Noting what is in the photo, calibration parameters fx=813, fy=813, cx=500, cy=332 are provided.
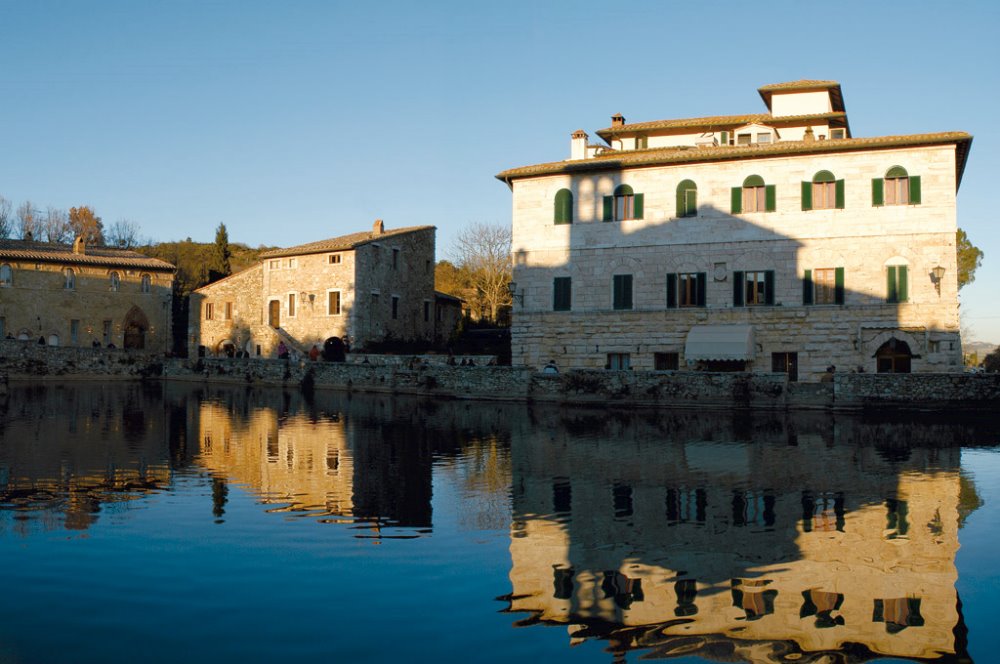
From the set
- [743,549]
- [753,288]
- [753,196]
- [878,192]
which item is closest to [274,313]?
[753,288]

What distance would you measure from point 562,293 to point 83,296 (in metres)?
32.8

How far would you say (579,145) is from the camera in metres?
36.5

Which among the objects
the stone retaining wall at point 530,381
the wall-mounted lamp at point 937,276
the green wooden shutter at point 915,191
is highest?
the green wooden shutter at point 915,191

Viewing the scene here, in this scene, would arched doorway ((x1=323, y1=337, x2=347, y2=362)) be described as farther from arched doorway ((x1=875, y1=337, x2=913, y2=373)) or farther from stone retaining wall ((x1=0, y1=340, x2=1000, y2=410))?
arched doorway ((x1=875, y1=337, x2=913, y2=373))

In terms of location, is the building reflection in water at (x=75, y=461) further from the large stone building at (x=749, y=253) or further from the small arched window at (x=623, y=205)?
the small arched window at (x=623, y=205)

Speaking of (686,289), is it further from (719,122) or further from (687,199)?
(719,122)

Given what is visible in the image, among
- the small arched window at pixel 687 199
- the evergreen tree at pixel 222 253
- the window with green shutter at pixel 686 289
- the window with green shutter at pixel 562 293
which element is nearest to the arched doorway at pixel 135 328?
the evergreen tree at pixel 222 253

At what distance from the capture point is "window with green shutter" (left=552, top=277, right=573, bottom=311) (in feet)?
108

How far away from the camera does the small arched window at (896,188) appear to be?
28.4 m

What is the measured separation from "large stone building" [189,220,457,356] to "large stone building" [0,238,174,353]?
11.7 ft

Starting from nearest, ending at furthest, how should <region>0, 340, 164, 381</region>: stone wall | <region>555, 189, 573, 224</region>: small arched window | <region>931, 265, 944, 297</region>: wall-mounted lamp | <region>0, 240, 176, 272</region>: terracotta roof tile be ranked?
<region>931, 265, 944, 297</region>: wall-mounted lamp
<region>555, 189, 573, 224</region>: small arched window
<region>0, 340, 164, 381</region>: stone wall
<region>0, 240, 176, 272</region>: terracotta roof tile

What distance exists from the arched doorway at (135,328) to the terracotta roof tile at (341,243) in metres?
10.5

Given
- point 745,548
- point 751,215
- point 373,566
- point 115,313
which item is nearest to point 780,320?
point 751,215

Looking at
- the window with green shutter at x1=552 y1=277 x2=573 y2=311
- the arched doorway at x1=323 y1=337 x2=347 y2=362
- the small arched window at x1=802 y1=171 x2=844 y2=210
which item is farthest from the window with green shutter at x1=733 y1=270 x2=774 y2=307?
the arched doorway at x1=323 y1=337 x2=347 y2=362
